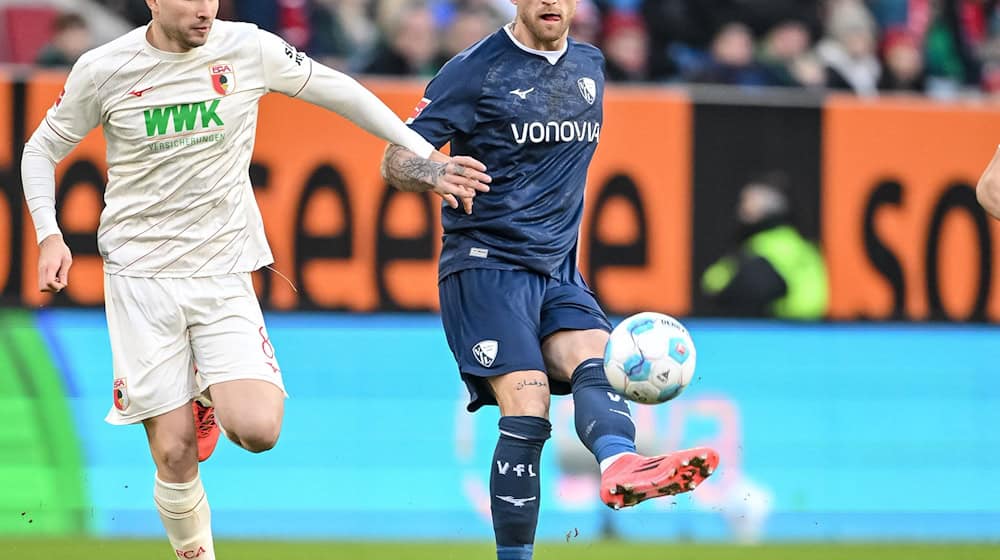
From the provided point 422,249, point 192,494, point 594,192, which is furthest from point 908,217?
point 192,494

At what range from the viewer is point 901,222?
11.0 metres

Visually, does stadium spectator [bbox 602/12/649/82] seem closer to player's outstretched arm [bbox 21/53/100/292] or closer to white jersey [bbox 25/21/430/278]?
white jersey [bbox 25/21/430/278]

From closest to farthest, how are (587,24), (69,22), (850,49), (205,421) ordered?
(205,421) → (69,22) → (587,24) → (850,49)

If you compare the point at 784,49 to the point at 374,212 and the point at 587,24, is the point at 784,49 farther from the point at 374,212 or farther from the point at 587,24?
the point at 374,212

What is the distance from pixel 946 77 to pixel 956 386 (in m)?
3.35

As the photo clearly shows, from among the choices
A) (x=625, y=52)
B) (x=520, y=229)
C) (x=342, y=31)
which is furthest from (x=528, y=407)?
(x=342, y=31)

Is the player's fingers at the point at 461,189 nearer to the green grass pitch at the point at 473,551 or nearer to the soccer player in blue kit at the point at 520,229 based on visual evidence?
the soccer player in blue kit at the point at 520,229

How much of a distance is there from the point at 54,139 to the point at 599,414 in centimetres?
247

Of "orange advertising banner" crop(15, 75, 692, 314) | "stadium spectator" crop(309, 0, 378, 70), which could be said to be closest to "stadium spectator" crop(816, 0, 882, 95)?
"orange advertising banner" crop(15, 75, 692, 314)

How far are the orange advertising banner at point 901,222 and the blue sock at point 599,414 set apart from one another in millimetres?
4500

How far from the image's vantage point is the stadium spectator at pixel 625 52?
11.7m

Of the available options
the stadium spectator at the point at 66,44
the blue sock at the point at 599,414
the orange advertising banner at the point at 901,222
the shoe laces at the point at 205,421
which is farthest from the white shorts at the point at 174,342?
the orange advertising banner at the point at 901,222

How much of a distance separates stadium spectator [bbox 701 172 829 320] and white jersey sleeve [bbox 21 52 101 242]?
5.00 metres

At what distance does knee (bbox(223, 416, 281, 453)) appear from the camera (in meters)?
6.74
